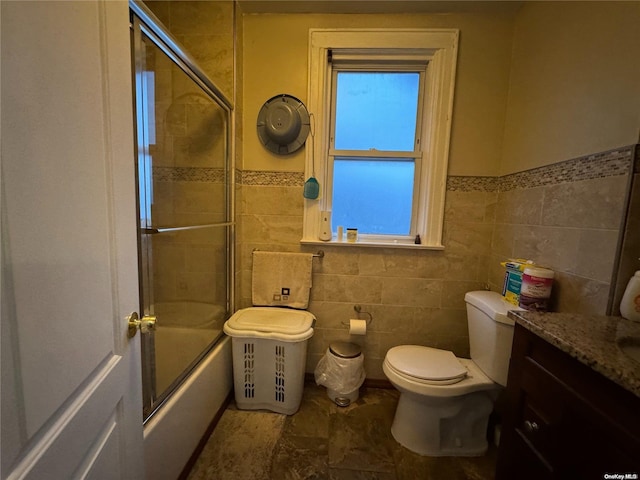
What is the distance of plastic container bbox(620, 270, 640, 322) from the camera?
847mm

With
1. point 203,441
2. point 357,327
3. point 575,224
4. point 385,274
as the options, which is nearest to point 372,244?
point 385,274

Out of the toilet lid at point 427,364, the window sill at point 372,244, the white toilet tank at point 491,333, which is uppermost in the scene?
the window sill at point 372,244

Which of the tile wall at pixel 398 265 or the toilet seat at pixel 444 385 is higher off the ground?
the tile wall at pixel 398 265

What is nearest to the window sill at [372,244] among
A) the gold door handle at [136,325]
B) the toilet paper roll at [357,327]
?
the toilet paper roll at [357,327]

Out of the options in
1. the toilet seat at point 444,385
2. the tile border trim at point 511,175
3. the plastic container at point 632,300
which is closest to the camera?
the plastic container at point 632,300

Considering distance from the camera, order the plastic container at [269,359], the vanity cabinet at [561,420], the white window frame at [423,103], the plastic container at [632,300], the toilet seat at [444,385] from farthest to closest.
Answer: the white window frame at [423,103], the plastic container at [269,359], the toilet seat at [444,385], the plastic container at [632,300], the vanity cabinet at [561,420]

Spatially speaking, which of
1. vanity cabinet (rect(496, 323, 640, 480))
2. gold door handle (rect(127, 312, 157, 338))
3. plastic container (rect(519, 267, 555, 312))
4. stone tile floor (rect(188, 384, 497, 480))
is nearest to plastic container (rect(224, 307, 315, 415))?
stone tile floor (rect(188, 384, 497, 480))

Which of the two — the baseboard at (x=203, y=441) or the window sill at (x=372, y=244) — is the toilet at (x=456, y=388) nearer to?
the window sill at (x=372, y=244)

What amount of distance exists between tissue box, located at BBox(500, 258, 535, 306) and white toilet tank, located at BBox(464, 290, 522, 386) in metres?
0.03

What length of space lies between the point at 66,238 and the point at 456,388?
151cm

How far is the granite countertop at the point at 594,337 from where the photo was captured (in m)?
0.56

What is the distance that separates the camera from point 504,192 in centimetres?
160

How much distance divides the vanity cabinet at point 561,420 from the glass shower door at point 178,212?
125cm

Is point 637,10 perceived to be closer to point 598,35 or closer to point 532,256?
point 598,35
